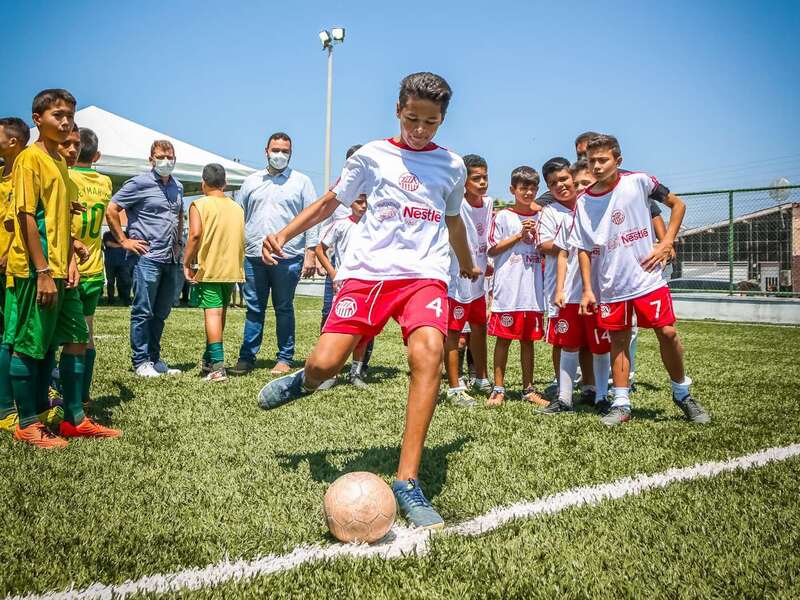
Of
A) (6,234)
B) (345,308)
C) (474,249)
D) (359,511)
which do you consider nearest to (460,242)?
(345,308)

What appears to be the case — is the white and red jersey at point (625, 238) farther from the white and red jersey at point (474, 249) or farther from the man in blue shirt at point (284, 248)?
the man in blue shirt at point (284, 248)

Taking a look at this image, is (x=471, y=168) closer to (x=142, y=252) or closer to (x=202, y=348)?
(x=142, y=252)

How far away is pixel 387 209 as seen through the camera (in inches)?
137

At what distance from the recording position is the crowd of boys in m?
3.42

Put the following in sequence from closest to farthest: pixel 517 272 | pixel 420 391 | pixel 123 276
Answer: pixel 420 391
pixel 517 272
pixel 123 276

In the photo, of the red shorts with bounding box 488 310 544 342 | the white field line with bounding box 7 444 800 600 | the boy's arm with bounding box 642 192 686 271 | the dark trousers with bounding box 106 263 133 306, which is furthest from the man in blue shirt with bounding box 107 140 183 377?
the dark trousers with bounding box 106 263 133 306

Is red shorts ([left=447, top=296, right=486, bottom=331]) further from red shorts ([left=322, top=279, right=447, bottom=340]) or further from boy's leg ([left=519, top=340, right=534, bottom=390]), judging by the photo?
red shorts ([left=322, top=279, right=447, bottom=340])

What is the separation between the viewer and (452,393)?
587 cm

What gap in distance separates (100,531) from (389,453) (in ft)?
5.78

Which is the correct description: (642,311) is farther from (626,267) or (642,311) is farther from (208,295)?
(208,295)

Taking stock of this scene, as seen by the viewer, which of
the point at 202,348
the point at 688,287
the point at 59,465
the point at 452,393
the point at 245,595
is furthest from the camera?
the point at 688,287

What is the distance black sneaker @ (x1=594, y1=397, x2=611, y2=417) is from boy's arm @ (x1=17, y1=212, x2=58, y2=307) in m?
4.15

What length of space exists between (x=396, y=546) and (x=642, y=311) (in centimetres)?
305

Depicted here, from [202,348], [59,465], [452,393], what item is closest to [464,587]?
[59,465]
